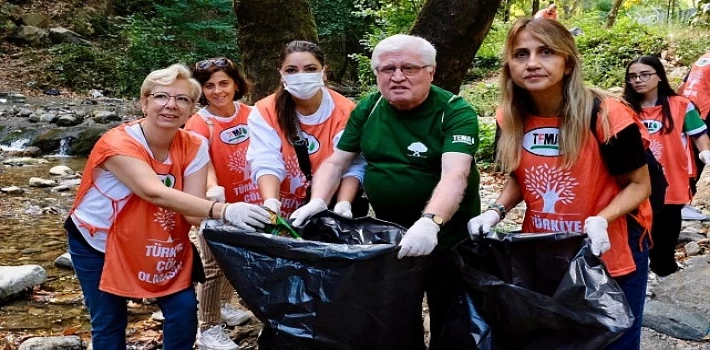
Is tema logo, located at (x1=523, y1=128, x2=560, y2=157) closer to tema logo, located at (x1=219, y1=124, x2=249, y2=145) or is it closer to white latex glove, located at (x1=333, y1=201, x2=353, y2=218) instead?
white latex glove, located at (x1=333, y1=201, x2=353, y2=218)

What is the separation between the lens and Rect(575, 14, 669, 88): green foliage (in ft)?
37.8

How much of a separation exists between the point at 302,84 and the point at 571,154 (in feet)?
3.89

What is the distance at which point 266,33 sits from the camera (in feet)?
15.4

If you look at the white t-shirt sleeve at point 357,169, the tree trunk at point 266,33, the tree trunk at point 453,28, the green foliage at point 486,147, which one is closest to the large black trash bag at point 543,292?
the white t-shirt sleeve at point 357,169

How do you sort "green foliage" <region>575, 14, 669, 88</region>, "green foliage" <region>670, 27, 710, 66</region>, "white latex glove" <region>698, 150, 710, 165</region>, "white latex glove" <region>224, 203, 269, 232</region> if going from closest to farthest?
"white latex glove" <region>224, 203, 269, 232</region>
"white latex glove" <region>698, 150, 710, 165</region>
"green foliage" <region>670, 27, 710, 66</region>
"green foliage" <region>575, 14, 669, 88</region>

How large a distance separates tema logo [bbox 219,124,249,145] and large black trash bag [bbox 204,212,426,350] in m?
1.15

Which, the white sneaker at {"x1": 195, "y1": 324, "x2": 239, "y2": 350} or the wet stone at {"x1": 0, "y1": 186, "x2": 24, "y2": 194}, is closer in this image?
the white sneaker at {"x1": 195, "y1": 324, "x2": 239, "y2": 350}

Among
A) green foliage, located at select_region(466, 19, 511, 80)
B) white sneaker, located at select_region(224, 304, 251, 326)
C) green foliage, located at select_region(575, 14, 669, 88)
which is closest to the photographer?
white sneaker, located at select_region(224, 304, 251, 326)

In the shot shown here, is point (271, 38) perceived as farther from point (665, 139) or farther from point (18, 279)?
point (665, 139)

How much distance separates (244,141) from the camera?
3.11m

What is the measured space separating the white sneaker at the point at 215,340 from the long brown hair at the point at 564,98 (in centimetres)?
177

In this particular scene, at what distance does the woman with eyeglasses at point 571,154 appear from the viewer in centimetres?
189

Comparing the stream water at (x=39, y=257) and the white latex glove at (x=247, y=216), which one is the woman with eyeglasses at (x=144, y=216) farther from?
the stream water at (x=39, y=257)

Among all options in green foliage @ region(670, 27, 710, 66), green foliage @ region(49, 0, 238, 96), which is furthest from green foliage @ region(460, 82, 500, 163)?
green foliage @ region(49, 0, 238, 96)
